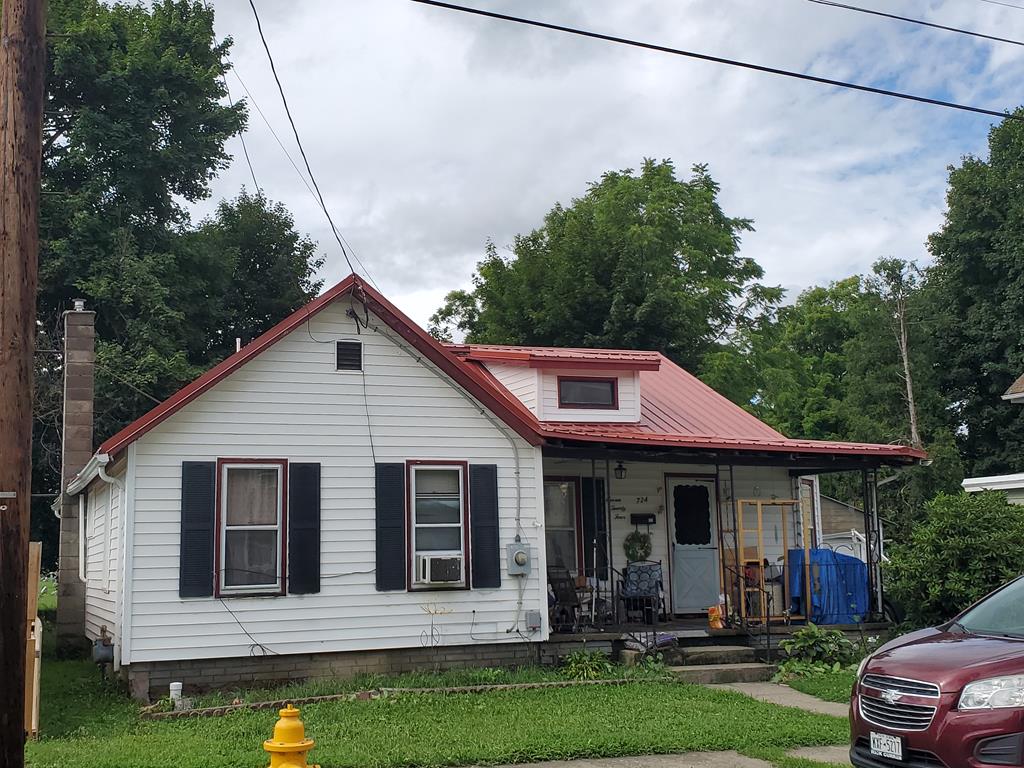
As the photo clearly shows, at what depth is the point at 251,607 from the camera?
12.6 meters

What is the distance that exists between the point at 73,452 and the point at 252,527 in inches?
270

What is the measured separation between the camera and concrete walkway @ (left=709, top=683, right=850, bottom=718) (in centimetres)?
1152

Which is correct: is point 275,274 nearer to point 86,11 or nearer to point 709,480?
point 86,11

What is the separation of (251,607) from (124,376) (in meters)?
16.4

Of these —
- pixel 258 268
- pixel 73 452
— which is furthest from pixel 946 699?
pixel 258 268

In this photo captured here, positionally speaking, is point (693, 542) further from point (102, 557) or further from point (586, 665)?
point (102, 557)

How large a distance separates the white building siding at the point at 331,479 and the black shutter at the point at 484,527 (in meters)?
0.13

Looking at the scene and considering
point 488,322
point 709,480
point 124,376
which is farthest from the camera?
point 488,322

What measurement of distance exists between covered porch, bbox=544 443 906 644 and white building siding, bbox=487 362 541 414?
1038mm

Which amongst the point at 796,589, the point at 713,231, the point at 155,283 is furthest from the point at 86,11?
the point at 796,589

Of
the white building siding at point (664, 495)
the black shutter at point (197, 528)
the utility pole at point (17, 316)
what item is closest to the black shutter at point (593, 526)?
the white building siding at point (664, 495)

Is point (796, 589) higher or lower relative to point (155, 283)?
lower

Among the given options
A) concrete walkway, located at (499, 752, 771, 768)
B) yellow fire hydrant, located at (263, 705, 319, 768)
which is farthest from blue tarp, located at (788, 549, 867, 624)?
yellow fire hydrant, located at (263, 705, 319, 768)

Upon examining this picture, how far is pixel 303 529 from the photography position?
12.9m
